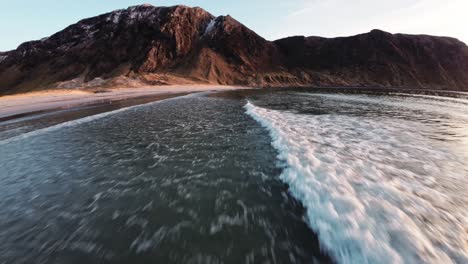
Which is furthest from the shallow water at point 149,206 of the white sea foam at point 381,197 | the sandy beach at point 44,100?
the sandy beach at point 44,100

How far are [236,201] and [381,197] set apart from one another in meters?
2.92

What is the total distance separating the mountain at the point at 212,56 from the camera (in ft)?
323

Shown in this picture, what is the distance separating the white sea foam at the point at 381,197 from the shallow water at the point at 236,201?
0.02 meters

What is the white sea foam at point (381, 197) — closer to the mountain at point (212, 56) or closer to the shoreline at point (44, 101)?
the shoreline at point (44, 101)

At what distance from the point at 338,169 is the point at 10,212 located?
7347 mm

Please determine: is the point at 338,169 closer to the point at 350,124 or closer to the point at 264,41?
the point at 350,124

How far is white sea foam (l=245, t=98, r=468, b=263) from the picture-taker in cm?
313

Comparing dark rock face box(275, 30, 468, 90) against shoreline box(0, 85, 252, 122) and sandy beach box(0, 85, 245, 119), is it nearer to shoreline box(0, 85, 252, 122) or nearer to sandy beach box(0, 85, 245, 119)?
sandy beach box(0, 85, 245, 119)

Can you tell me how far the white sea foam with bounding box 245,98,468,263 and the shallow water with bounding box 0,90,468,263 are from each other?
24 millimetres

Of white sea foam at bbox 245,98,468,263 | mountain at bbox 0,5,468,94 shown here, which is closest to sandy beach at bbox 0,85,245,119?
white sea foam at bbox 245,98,468,263

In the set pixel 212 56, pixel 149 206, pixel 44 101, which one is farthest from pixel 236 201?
pixel 212 56

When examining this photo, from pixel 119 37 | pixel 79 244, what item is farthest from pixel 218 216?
pixel 119 37

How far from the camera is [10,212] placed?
4.32 metres

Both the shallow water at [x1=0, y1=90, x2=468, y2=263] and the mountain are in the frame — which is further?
the mountain
